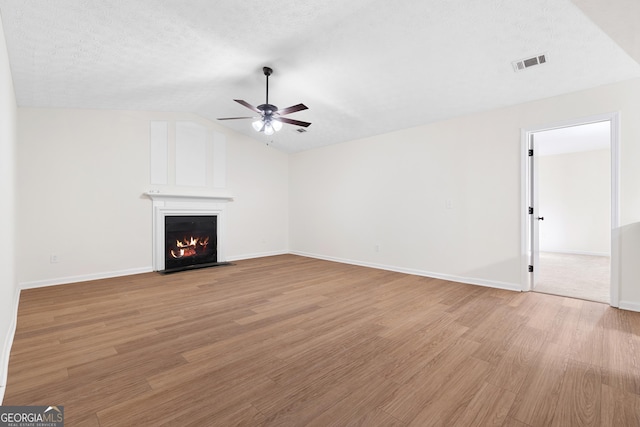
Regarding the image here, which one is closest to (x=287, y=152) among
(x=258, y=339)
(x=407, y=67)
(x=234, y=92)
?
(x=234, y=92)

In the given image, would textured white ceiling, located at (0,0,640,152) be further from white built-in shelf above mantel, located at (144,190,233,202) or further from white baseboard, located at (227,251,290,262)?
white baseboard, located at (227,251,290,262)

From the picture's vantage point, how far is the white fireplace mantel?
5.11 m

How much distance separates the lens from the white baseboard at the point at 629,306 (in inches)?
120

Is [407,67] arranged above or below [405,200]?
above

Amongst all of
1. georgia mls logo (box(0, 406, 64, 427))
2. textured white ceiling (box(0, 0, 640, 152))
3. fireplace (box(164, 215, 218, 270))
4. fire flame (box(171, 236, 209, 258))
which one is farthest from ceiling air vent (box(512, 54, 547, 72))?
fire flame (box(171, 236, 209, 258))

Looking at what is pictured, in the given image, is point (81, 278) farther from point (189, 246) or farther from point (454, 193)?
point (454, 193)

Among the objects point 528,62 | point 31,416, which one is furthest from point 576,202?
point 31,416

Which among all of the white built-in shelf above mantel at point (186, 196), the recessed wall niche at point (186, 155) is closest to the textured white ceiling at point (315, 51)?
the recessed wall niche at point (186, 155)

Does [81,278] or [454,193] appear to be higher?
[454,193]

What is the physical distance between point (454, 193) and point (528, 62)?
1.93 metres

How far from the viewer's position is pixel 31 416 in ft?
4.84

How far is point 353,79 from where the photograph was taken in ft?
12.2

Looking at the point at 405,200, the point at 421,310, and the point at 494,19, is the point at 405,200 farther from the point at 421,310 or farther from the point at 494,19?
the point at 494,19

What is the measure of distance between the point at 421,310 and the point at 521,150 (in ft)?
8.57
